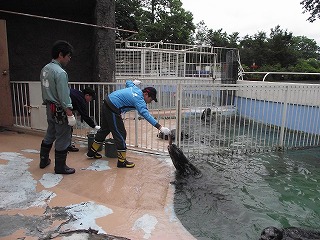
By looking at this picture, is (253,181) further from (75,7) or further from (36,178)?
(75,7)

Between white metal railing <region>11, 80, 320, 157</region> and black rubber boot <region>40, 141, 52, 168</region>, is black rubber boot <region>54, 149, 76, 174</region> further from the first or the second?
white metal railing <region>11, 80, 320, 157</region>

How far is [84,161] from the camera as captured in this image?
4812 mm

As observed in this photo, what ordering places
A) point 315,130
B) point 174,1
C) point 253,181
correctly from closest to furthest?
point 253,181 → point 315,130 → point 174,1

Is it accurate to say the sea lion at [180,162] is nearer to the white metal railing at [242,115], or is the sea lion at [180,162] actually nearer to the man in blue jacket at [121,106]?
the man in blue jacket at [121,106]

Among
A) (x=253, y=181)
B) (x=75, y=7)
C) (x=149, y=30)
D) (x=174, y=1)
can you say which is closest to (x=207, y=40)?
(x=174, y=1)

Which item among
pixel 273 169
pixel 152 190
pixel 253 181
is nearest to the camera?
pixel 152 190

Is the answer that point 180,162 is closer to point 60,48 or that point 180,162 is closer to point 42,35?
point 60,48

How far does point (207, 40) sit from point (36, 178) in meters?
40.7

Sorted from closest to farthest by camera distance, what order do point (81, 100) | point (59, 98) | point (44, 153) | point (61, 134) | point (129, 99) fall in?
1. point (59, 98)
2. point (61, 134)
3. point (44, 153)
4. point (129, 99)
5. point (81, 100)

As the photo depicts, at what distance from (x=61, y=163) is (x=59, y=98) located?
0.97m

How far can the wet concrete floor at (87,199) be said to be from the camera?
2.76m

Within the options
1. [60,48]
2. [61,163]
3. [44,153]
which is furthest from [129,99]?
[44,153]

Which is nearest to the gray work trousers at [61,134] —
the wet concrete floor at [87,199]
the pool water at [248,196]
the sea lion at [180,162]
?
the wet concrete floor at [87,199]

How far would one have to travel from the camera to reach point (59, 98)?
383 centimetres
